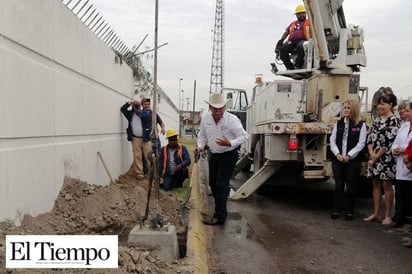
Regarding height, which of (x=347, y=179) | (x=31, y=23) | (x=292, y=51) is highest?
(x=292, y=51)

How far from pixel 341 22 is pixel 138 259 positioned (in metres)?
6.18

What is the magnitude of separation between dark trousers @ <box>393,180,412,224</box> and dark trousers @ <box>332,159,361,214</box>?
0.68 m

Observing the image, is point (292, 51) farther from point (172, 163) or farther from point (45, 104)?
point (45, 104)

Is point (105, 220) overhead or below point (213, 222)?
overhead

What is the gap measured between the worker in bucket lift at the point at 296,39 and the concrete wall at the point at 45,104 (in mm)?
3834

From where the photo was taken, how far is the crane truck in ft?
23.2

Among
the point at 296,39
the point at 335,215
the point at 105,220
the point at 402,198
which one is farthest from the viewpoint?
the point at 296,39

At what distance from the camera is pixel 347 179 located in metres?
6.62

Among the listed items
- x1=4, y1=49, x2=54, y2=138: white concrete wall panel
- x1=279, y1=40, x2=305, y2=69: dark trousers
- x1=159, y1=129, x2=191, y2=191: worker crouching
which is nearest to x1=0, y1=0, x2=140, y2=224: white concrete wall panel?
x1=4, y1=49, x2=54, y2=138: white concrete wall panel

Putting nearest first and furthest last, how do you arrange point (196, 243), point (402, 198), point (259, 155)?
point (196, 243), point (402, 198), point (259, 155)

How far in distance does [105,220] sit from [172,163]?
10.0ft

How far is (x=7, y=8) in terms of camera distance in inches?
151

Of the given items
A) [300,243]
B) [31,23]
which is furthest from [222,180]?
[31,23]

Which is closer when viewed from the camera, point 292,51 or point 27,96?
point 27,96
